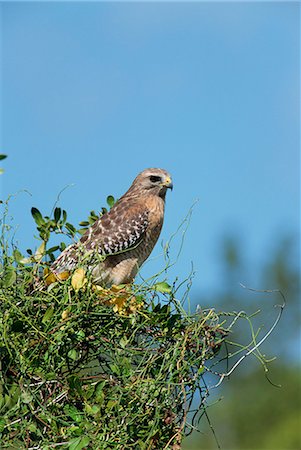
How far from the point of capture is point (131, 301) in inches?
135

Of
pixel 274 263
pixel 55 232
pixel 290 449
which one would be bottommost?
pixel 55 232

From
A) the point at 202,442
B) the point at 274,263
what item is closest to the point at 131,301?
the point at 202,442

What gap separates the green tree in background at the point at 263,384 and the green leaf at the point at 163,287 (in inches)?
825

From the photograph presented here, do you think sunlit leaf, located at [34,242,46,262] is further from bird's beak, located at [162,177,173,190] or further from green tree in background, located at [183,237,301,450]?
green tree in background, located at [183,237,301,450]

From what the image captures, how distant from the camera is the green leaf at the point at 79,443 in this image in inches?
119

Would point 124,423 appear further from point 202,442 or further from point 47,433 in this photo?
point 202,442

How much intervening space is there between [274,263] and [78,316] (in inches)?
1719

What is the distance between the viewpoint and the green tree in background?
95.2ft

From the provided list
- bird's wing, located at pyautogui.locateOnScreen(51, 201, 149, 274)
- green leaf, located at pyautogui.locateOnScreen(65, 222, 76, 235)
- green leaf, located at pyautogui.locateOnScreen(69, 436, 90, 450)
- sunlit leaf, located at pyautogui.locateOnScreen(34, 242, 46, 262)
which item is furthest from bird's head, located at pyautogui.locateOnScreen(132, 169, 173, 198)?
green leaf, located at pyautogui.locateOnScreen(69, 436, 90, 450)

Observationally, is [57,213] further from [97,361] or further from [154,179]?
[154,179]

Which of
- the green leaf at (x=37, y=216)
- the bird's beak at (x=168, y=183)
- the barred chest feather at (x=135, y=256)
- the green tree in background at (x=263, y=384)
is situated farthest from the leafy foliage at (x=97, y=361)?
the green tree in background at (x=263, y=384)

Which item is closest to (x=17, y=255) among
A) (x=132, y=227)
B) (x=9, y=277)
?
(x=9, y=277)

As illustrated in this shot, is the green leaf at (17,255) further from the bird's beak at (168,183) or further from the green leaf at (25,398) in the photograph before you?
the bird's beak at (168,183)

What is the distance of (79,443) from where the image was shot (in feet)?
9.96
